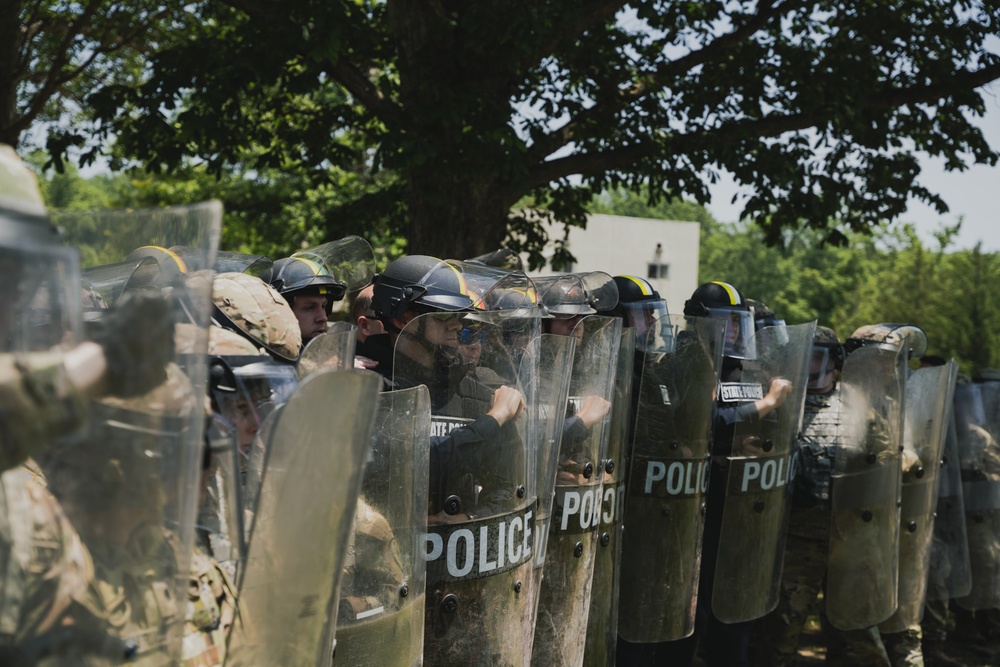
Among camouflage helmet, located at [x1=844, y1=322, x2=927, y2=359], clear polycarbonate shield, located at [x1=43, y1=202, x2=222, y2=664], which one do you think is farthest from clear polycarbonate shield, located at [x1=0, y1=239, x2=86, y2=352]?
camouflage helmet, located at [x1=844, y1=322, x2=927, y2=359]

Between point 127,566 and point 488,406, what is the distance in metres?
1.67

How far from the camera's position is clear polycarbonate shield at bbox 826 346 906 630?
4973mm

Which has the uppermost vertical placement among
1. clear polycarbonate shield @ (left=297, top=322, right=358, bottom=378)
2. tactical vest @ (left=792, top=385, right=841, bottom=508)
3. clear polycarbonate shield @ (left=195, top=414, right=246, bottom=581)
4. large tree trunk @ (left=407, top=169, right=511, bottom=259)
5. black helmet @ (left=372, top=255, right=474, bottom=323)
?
large tree trunk @ (left=407, top=169, right=511, bottom=259)

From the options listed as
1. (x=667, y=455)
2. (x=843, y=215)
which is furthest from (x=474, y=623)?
(x=843, y=215)

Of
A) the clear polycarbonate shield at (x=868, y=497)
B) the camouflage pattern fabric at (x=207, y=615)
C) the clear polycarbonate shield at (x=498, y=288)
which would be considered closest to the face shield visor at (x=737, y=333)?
the clear polycarbonate shield at (x=868, y=497)

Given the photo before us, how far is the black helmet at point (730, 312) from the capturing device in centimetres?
477

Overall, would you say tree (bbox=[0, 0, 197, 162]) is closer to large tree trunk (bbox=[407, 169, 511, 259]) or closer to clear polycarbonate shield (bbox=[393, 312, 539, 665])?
large tree trunk (bbox=[407, 169, 511, 259])

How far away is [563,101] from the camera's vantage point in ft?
31.3

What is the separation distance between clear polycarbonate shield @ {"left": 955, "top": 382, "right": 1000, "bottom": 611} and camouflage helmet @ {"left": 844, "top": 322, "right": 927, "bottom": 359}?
1.21 feet

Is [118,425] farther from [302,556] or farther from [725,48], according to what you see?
[725,48]

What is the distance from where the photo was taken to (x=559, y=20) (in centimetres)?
786

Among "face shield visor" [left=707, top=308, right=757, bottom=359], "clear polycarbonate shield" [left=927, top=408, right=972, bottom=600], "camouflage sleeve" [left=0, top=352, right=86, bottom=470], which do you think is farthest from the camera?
"clear polycarbonate shield" [left=927, top=408, right=972, bottom=600]

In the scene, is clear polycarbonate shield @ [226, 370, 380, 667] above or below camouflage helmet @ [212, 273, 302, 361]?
below

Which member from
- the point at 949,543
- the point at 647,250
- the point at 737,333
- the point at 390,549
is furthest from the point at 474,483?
the point at 647,250
